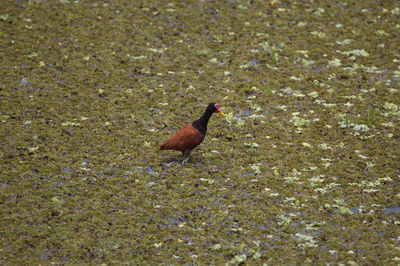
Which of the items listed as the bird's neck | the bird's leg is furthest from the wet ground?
the bird's neck

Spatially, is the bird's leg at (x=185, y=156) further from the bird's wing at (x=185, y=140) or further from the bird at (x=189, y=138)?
the bird's wing at (x=185, y=140)

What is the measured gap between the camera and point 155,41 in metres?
13.9

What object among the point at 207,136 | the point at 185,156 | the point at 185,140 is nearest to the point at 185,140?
the point at 185,140

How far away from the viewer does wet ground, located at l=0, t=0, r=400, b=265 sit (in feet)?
25.1

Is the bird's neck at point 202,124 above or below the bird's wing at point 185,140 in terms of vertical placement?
above

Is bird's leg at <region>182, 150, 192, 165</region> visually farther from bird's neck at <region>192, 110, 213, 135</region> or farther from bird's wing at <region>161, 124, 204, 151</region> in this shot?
bird's neck at <region>192, 110, 213, 135</region>

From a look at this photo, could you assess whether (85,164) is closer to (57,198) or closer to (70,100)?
(57,198)

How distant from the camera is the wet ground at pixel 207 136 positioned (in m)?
7.65

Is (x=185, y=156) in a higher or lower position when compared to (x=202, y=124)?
lower

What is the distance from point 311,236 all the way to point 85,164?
3.98 m

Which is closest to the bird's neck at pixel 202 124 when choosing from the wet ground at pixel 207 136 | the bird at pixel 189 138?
the bird at pixel 189 138

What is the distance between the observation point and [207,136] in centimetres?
1055

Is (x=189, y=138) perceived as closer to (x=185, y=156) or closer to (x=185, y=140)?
(x=185, y=140)

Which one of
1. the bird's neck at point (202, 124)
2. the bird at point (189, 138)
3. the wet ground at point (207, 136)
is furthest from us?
the bird's neck at point (202, 124)
